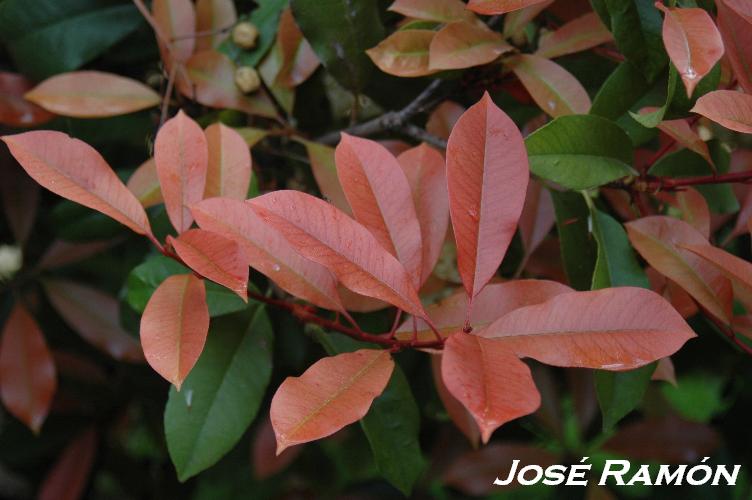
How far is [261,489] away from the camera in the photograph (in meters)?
1.48

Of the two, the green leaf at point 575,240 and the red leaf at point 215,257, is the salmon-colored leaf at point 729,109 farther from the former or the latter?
the red leaf at point 215,257

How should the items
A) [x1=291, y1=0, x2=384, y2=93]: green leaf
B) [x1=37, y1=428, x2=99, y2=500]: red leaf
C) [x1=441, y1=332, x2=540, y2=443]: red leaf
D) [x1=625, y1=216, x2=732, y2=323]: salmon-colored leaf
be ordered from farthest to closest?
[x1=37, y1=428, x2=99, y2=500]: red leaf < [x1=291, y1=0, x2=384, y2=93]: green leaf < [x1=625, y1=216, x2=732, y2=323]: salmon-colored leaf < [x1=441, y1=332, x2=540, y2=443]: red leaf

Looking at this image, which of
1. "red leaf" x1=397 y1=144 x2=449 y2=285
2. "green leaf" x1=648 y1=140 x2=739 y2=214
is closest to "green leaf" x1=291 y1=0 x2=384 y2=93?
"red leaf" x1=397 y1=144 x2=449 y2=285

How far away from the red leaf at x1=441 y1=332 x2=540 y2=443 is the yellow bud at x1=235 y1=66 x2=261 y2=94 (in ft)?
1.40

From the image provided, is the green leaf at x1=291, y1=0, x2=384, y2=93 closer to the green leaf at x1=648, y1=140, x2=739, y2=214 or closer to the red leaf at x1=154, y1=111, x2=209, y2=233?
the red leaf at x1=154, y1=111, x2=209, y2=233

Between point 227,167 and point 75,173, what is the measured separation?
0.12 meters

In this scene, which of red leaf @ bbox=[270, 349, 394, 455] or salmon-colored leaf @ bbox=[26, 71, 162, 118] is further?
salmon-colored leaf @ bbox=[26, 71, 162, 118]

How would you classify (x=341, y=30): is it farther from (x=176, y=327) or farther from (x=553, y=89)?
(x=176, y=327)

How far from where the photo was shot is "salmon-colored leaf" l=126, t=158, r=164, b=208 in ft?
2.32

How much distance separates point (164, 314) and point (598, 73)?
1.59ft

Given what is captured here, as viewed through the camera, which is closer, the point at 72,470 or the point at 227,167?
the point at 227,167

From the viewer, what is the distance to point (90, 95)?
789 mm

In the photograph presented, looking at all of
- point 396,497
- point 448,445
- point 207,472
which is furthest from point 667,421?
point 207,472

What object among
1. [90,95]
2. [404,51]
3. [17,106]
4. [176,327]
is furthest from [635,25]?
[17,106]
